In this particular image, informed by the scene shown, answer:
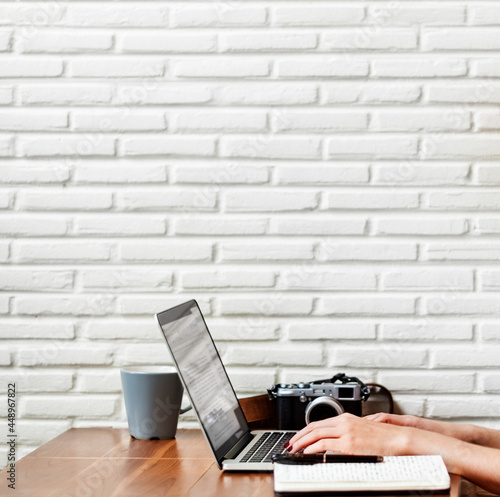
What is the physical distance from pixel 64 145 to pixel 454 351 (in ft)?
3.31

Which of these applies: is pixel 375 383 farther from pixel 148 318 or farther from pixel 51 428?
pixel 51 428

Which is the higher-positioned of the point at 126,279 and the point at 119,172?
the point at 119,172

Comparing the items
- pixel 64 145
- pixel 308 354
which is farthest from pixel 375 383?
pixel 64 145

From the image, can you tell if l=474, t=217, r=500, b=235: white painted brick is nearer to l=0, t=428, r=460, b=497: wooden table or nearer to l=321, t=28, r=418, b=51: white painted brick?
l=321, t=28, r=418, b=51: white painted brick

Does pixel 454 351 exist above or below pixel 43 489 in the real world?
above

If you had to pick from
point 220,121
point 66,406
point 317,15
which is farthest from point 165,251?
point 317,15

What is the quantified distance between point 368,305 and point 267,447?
46cm

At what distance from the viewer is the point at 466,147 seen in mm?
1627

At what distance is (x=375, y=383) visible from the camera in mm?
1631

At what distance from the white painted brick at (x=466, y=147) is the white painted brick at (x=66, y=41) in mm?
783

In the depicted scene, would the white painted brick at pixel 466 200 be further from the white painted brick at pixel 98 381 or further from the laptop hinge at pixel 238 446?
the white painted brick at pixel 98 381

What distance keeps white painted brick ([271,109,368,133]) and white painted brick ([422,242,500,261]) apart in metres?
0.33

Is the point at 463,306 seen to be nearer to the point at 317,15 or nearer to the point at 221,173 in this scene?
the point at 221,173

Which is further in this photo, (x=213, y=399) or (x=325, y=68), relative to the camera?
(x=325, y=68)
